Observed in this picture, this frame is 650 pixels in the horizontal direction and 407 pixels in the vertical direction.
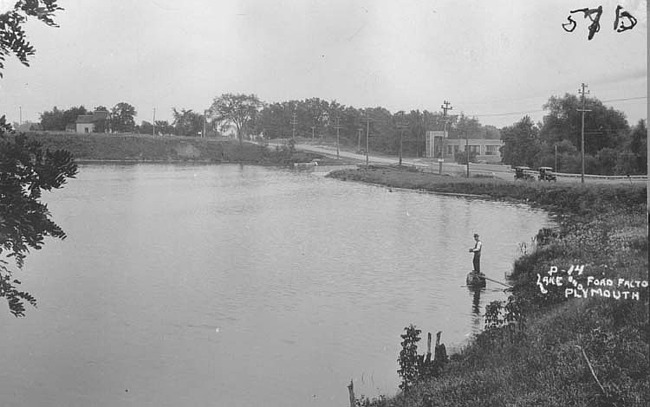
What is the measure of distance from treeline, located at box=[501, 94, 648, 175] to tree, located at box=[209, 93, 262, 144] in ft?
6.28

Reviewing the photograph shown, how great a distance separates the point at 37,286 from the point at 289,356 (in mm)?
2662

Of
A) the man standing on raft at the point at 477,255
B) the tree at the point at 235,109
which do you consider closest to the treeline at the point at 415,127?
the tree at the point at 235,109

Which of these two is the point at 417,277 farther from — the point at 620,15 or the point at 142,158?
the point at 620,15

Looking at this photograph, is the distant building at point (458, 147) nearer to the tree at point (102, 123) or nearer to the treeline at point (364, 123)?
the treeline at point (364, 123)

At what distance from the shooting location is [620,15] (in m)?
2.46

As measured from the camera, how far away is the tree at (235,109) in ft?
15.2

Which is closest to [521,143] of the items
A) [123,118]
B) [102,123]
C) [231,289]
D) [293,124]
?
[293,124]

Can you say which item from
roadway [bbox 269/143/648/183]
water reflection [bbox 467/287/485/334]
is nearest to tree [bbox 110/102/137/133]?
roadway [bbox 269/143/648/183]

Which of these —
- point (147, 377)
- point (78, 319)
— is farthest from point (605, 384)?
point (78, 319)

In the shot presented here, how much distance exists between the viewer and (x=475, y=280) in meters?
5.89

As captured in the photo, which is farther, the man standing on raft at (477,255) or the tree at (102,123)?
the man standing on raft at (477,255)

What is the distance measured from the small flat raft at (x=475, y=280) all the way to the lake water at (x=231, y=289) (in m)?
0.10
